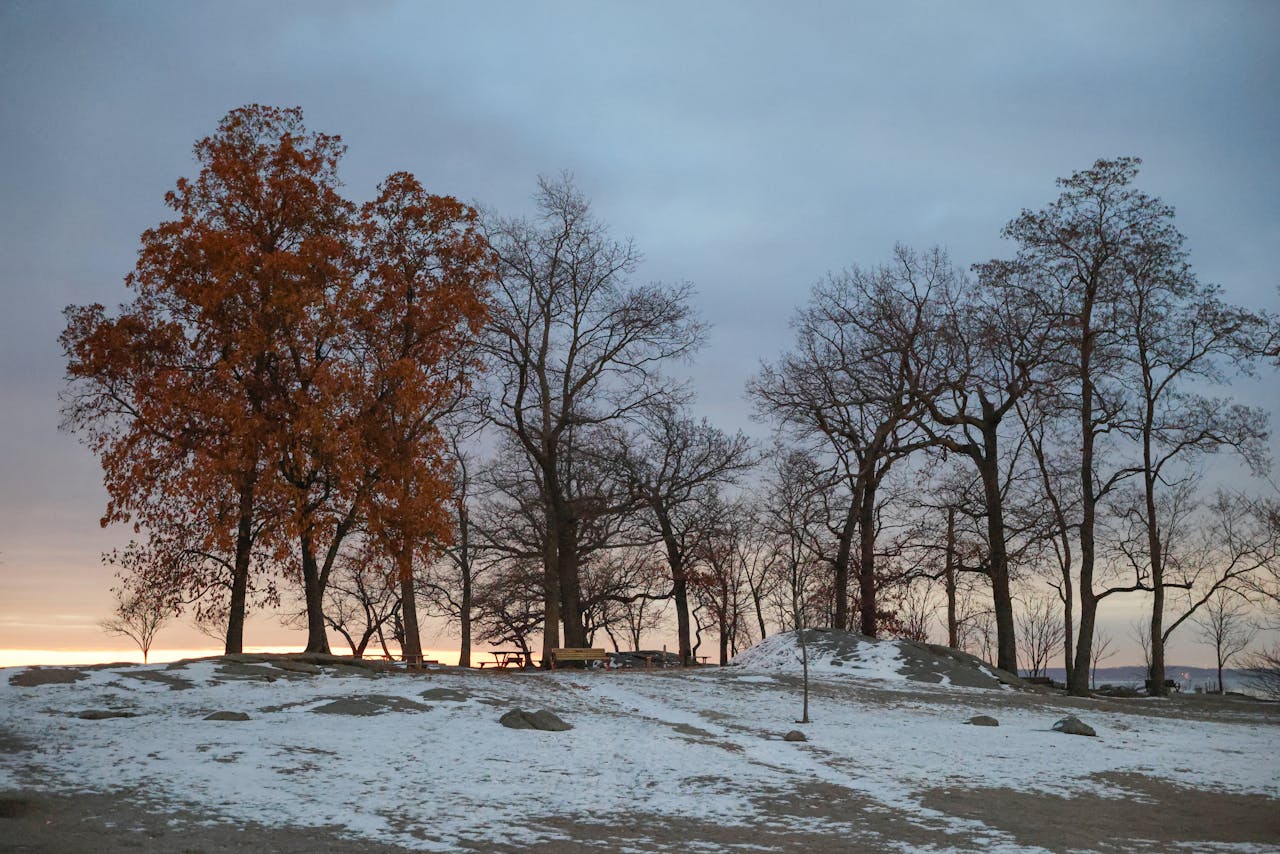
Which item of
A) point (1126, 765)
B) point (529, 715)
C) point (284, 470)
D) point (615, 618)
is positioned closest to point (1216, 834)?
point (1126, 765)

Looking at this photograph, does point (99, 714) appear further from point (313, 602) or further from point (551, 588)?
point (551, 588)

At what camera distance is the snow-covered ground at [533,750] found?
457 inches

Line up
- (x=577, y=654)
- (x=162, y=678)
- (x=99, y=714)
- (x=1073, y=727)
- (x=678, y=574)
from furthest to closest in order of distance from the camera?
(x=678, y=574)
(x=577, y=654)
(x=1073, y=727)
(x=162, y=678)
(x=99, y=714)

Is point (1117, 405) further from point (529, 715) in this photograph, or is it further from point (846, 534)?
point (529, 715)

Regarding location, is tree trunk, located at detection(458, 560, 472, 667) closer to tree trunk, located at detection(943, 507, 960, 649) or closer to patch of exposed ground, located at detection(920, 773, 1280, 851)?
tree trunk, located at detection(943, 507, 960, 649)

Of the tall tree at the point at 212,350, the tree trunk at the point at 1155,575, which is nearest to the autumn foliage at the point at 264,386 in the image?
the tall tree at the point at 212,350

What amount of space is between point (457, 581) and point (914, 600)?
76.8 ft

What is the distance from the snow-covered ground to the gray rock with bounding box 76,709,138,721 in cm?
16

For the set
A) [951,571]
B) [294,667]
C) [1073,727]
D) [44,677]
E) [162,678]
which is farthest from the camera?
[951,571]

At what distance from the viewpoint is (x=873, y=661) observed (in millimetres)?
28969

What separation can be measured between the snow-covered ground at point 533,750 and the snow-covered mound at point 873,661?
3692 millimetres

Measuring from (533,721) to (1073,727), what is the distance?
36.6 ft

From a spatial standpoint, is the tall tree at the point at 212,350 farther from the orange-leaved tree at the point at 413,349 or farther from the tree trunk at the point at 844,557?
the tree trunk at the point at 844,557

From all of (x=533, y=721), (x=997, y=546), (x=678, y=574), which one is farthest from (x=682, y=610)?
(x=533, y=721)
